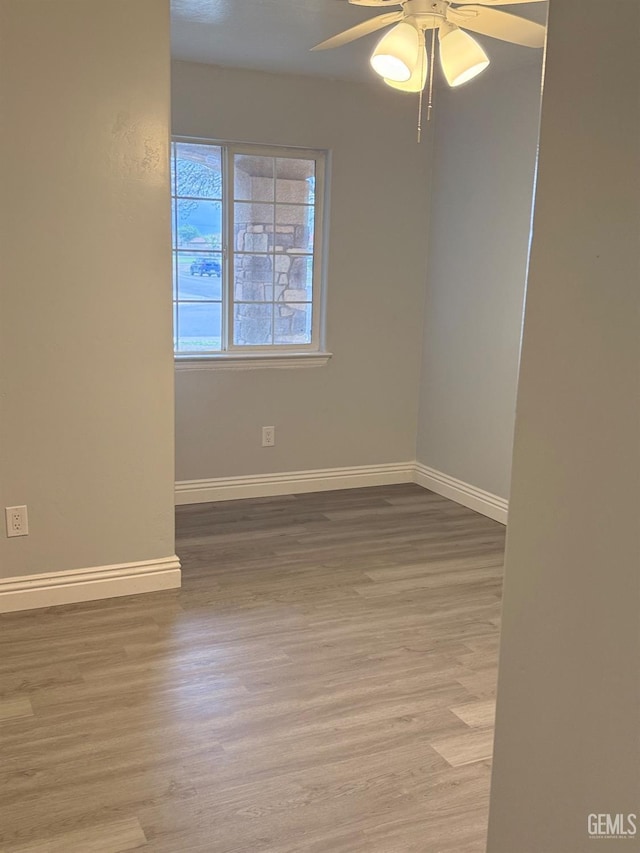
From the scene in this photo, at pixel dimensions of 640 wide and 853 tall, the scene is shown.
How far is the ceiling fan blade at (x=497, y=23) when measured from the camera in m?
2.57

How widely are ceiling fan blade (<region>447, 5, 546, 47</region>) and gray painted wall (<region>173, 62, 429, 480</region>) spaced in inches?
80.7

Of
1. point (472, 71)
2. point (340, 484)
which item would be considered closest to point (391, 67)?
point (472, 71)

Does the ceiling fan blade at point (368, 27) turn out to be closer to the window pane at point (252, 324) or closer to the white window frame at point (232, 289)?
the white window frame at point (232, 289)

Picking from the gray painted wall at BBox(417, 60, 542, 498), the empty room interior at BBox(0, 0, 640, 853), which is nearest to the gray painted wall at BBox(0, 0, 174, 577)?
the empty room interior at BBox(0, 0, 640, 853)

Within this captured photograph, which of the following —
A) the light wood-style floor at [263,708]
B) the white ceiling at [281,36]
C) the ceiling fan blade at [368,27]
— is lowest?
the light wood-style floor at [263,708]

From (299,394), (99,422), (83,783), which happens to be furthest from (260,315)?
(83,783)

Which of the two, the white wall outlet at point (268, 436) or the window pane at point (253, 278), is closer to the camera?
the window pane at point (253, 278)

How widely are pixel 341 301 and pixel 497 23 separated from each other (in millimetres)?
2456

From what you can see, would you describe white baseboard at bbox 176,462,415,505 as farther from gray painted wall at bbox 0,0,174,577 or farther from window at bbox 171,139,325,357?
gray painted wall at bbox 0,0,174,577

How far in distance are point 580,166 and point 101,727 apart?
7.89 ft

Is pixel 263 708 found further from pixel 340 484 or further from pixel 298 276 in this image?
pixel 298 276

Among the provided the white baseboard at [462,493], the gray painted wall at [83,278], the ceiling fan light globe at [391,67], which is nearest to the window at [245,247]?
the white baseboard at [462,493]

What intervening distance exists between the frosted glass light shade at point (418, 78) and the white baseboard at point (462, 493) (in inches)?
95.7

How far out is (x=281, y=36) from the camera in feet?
12.5
